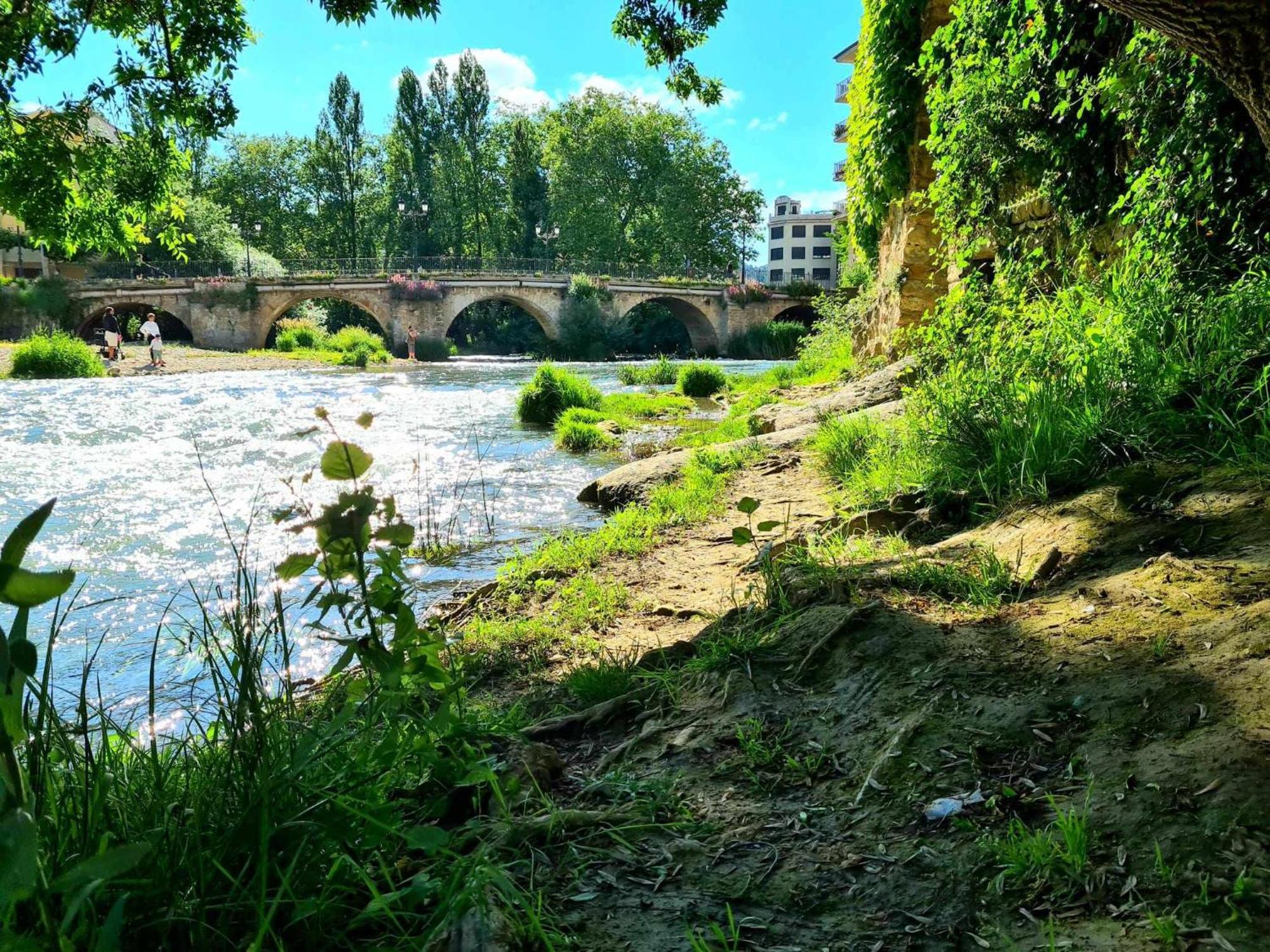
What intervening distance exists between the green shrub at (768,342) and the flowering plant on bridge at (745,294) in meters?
1.57

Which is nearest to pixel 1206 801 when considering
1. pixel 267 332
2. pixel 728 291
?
pixel 267 332

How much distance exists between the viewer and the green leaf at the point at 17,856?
0.97 meters

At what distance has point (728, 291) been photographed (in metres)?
49.1

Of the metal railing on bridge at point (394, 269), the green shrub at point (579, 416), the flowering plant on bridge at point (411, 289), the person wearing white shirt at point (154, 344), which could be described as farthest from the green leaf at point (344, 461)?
the flowering plant on bridge at point (411, 289)

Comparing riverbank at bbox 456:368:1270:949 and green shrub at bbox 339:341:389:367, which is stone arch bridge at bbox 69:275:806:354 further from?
riverbank at bbox 456:368:1270:949

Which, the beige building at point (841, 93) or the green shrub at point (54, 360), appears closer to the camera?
the green shrub at point (54, 360)

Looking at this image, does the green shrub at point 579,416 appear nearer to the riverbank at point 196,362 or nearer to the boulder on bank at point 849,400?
the boulder on bank at point 849,400

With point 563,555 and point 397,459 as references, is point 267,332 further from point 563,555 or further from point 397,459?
point 563,555

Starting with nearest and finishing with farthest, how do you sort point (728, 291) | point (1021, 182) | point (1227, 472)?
1. point (1227, 472)
2. point (1021, 182)
3. point (728, 291)

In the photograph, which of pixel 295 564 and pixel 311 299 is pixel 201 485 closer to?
pixel 295 564

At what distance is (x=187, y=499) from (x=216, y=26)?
426 centimetres

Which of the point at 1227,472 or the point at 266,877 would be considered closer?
the point at 266,877

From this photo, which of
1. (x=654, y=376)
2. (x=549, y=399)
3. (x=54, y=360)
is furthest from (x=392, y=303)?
(x=549, y=399)

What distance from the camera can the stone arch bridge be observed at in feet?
127
